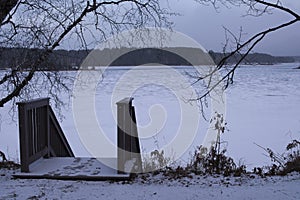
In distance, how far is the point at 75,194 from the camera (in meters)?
3.62

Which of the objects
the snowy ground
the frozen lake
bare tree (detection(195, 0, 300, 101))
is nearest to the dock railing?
the snowy ground

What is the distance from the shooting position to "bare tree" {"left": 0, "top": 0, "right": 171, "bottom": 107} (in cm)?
569

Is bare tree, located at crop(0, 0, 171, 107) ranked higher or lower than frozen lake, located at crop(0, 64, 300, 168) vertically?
higher

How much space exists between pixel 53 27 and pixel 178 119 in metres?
4.32

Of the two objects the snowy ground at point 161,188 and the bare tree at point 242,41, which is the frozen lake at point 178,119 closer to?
the bare tree at point 242,41

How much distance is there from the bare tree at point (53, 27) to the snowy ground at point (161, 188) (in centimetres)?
201

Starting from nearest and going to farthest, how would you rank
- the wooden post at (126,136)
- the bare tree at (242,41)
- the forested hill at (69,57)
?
the bare tree at (242,41) < the wooden post at (126,136) < the forested hill at (69,57)

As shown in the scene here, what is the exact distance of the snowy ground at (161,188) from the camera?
3.54 metres

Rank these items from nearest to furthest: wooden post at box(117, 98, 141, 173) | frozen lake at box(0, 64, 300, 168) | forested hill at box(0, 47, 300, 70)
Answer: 1. wooden post at box(117, 98, 141, 173)
2. forested hill at box(0, 47, 300, 70)
3. frozen lake at box(0, 64, 300, 168)

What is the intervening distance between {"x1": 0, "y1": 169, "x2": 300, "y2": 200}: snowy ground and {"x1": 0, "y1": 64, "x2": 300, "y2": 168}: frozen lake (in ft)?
3.89

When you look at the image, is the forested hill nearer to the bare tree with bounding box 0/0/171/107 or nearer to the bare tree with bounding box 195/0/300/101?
the bare tree with bounding box 0/0/171/107

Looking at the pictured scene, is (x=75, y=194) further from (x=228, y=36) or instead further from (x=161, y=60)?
(x=161, y=60)

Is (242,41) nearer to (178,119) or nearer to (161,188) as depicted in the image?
(161,188)

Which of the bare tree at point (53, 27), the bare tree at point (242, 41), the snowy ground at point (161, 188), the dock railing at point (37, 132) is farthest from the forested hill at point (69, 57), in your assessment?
the snowy ground at point (161, 188)
